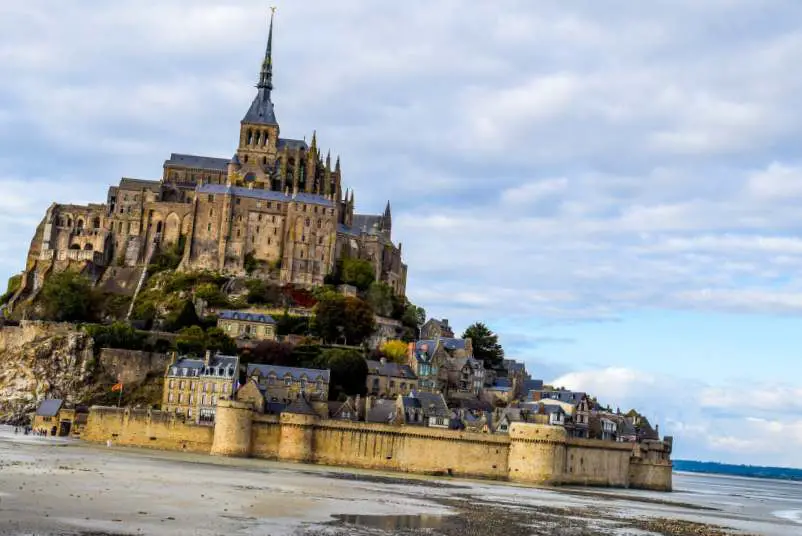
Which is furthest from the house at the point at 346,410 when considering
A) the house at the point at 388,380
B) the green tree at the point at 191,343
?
the green tree at the point at 191,343

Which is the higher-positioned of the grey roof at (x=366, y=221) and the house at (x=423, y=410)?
the grey roof at (x=366, y=221)

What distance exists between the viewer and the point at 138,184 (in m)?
115

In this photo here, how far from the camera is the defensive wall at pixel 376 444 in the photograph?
232ft

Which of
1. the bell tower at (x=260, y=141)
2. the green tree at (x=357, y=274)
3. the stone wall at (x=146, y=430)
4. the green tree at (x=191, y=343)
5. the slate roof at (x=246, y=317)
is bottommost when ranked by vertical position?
the stone wall at (x=146, y=430)

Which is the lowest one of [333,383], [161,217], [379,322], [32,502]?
[32,502]

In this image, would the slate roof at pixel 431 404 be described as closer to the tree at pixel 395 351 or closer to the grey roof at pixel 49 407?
the tree at pixel 395 351

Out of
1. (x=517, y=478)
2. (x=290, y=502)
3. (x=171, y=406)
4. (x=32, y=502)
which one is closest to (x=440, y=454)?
(x=517, y=478)

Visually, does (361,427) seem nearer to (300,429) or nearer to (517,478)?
(300,429)

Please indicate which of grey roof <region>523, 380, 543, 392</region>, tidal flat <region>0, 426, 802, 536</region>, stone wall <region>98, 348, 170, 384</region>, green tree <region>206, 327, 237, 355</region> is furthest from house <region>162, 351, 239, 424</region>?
grey roof <region>523, 380, 543, 392</region>

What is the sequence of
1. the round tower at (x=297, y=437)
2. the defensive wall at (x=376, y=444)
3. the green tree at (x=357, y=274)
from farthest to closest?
1. the green tree at (x=357, y=274)
2. the round tower at (x=297, y=437)
3. the defensive wall at (x=376, y=444)

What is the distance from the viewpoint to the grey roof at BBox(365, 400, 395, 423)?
75.1 meters

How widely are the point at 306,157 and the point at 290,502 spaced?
253 ft

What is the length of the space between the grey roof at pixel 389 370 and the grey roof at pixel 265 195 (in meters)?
24.3

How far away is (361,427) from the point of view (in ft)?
238
